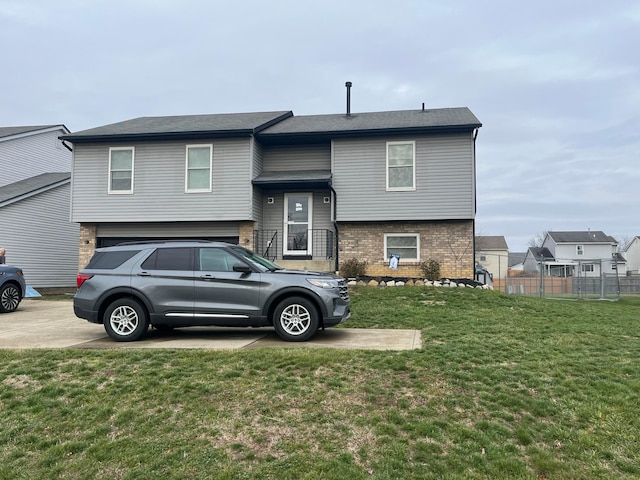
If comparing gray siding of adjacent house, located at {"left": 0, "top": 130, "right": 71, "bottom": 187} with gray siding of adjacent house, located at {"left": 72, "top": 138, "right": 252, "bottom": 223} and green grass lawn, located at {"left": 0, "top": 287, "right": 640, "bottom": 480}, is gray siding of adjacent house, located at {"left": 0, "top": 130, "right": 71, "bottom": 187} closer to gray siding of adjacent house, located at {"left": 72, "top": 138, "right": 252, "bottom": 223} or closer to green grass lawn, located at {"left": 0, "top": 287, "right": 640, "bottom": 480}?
gray siding of adjacent house, located at {"left": 72, "top": 138, "right": 252, "bottom": 223}

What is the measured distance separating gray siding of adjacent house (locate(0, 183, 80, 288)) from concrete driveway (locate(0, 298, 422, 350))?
34.6ft

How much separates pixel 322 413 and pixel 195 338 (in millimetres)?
4156

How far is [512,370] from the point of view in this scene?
18.4 feet

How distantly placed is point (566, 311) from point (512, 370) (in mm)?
7336

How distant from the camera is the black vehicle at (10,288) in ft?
39.4

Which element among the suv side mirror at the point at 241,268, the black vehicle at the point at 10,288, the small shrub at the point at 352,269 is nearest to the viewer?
the suv side mirror at the point at 241,268

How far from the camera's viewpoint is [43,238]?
20312mm

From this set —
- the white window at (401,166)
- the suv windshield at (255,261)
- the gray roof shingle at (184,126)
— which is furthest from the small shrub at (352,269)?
the suv windshield at (255,261)

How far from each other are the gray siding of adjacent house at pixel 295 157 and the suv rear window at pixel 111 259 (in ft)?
32.8

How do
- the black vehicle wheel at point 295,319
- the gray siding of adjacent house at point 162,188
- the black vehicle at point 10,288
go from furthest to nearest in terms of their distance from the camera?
the gray siding of adjacent house at point 162,188 < the black vehicle at point 10,288 < the black vehicle wheel at point 295,319

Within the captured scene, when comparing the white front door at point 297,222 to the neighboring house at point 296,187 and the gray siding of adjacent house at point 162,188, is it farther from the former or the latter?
the gray siding of adjacent house at point 162,188

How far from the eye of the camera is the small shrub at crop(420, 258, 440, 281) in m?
15.0

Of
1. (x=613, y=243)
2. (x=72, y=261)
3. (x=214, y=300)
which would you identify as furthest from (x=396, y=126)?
(x=613, y=243)

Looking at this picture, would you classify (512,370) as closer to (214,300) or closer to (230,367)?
(230,367)
